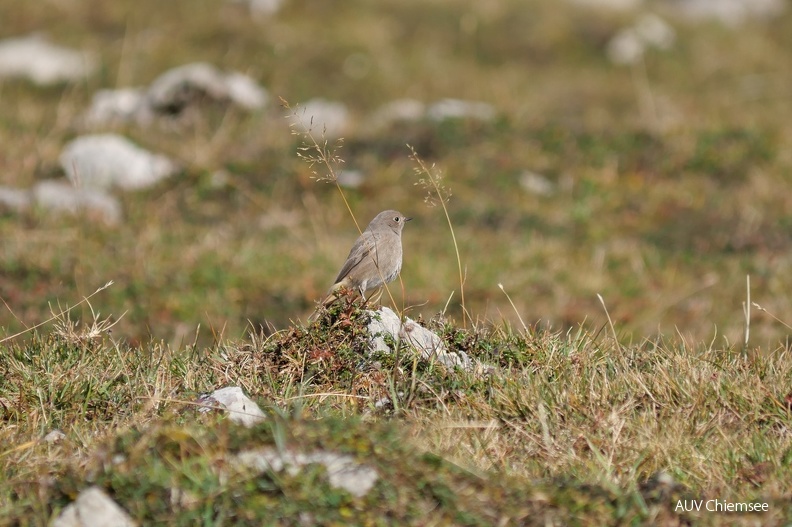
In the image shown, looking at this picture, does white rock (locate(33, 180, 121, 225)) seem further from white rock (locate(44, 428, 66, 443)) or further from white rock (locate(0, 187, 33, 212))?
white rock (locate(44, 428, 66, 443))

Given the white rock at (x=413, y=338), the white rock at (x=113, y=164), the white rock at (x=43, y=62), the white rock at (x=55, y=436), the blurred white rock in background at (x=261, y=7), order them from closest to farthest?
the white rock at (x=55, y=436) → the white rock at (x=413, y=338) → the white rock at (x=113, y=164) → the white rock at (x=43, y=62) → the blurred white rock in background at (x=261, y=7)

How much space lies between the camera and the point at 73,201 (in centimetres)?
1261

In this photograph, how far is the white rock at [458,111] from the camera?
622 inches

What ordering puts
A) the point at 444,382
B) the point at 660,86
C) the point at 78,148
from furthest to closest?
the point at 660,86
the point at 78,148
the point at 444,382

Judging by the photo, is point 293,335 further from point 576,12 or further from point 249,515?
point 576,12

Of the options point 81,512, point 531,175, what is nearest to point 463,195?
point 531,175

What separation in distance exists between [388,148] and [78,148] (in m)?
4.18

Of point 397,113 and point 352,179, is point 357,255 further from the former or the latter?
point 397,113

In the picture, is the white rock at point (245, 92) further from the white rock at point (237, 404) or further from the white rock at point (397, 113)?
the white rock at point (237, 404)

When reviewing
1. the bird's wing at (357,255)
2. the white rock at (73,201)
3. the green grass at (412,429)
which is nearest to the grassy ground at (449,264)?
the green grass at (412,429)

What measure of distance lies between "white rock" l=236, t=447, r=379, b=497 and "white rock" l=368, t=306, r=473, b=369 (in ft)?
4.46

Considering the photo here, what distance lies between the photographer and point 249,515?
3.80 meters

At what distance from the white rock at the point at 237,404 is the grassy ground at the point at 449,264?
15 cm

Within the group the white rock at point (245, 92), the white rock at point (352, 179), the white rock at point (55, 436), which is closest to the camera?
the white rock at point (55, 436)
